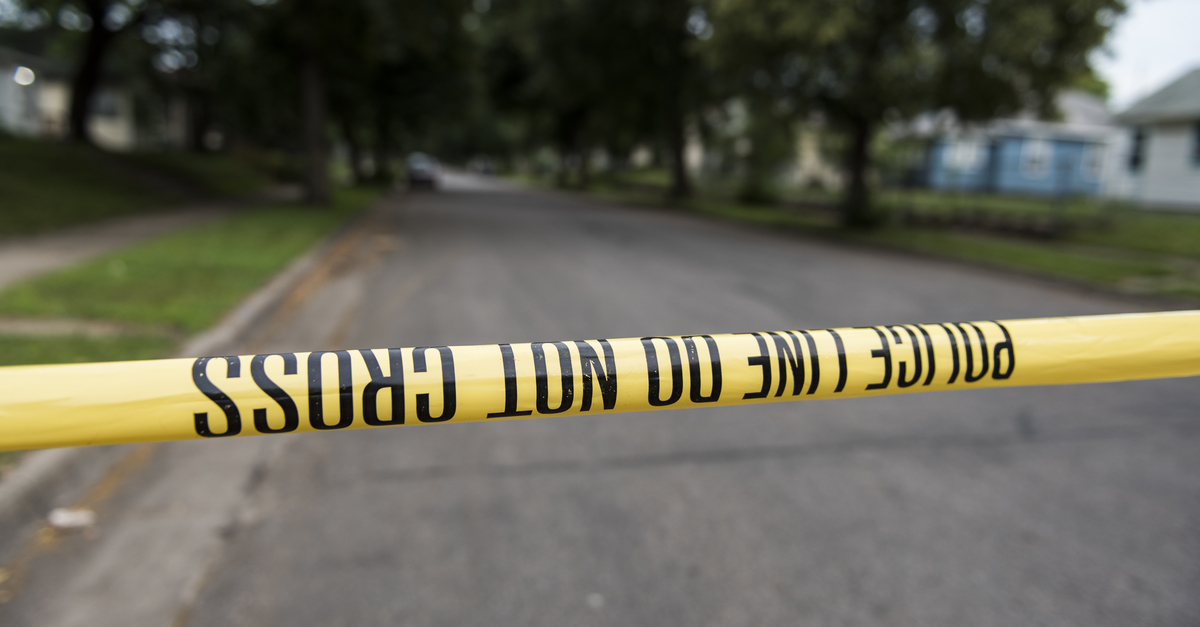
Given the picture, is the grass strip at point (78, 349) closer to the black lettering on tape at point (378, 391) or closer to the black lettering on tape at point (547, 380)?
the black lettering on tape at point (378, 391)

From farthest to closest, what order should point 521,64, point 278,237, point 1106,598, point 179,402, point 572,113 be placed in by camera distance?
point 572,113
point 521,64
point 278,237
point 1106,598
point 179,402

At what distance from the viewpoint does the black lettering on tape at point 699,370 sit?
166 cm

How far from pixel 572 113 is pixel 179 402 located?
49801 mm

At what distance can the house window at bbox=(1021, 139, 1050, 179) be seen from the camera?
34.5 meters

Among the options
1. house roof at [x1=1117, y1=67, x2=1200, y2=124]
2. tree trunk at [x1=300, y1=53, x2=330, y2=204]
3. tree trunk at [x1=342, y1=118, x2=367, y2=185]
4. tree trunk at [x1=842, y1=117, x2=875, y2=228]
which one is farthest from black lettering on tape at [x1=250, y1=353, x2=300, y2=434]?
tree trunk at [x1=342, y1=118, x2=367, y2=185]

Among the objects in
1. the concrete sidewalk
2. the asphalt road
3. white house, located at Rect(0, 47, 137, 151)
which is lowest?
the asphalt road

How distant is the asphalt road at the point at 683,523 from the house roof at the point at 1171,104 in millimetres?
22151

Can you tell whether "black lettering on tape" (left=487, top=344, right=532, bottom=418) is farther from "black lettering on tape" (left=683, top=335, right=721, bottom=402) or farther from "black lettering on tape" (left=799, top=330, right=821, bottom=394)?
"black lettering on tape" (left=799, top=330, right=821, bottom=394)

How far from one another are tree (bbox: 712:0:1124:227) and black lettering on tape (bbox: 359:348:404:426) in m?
15.6

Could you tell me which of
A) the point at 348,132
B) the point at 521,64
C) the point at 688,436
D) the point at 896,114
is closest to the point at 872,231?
the point at 896,114

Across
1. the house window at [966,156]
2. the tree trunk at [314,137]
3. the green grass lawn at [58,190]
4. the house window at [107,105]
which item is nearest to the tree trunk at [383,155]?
the green grass lawn at [58,190]

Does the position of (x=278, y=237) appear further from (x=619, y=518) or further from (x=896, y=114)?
(x=896, y=114)

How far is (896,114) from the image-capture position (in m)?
18.3

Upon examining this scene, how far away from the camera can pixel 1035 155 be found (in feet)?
115
